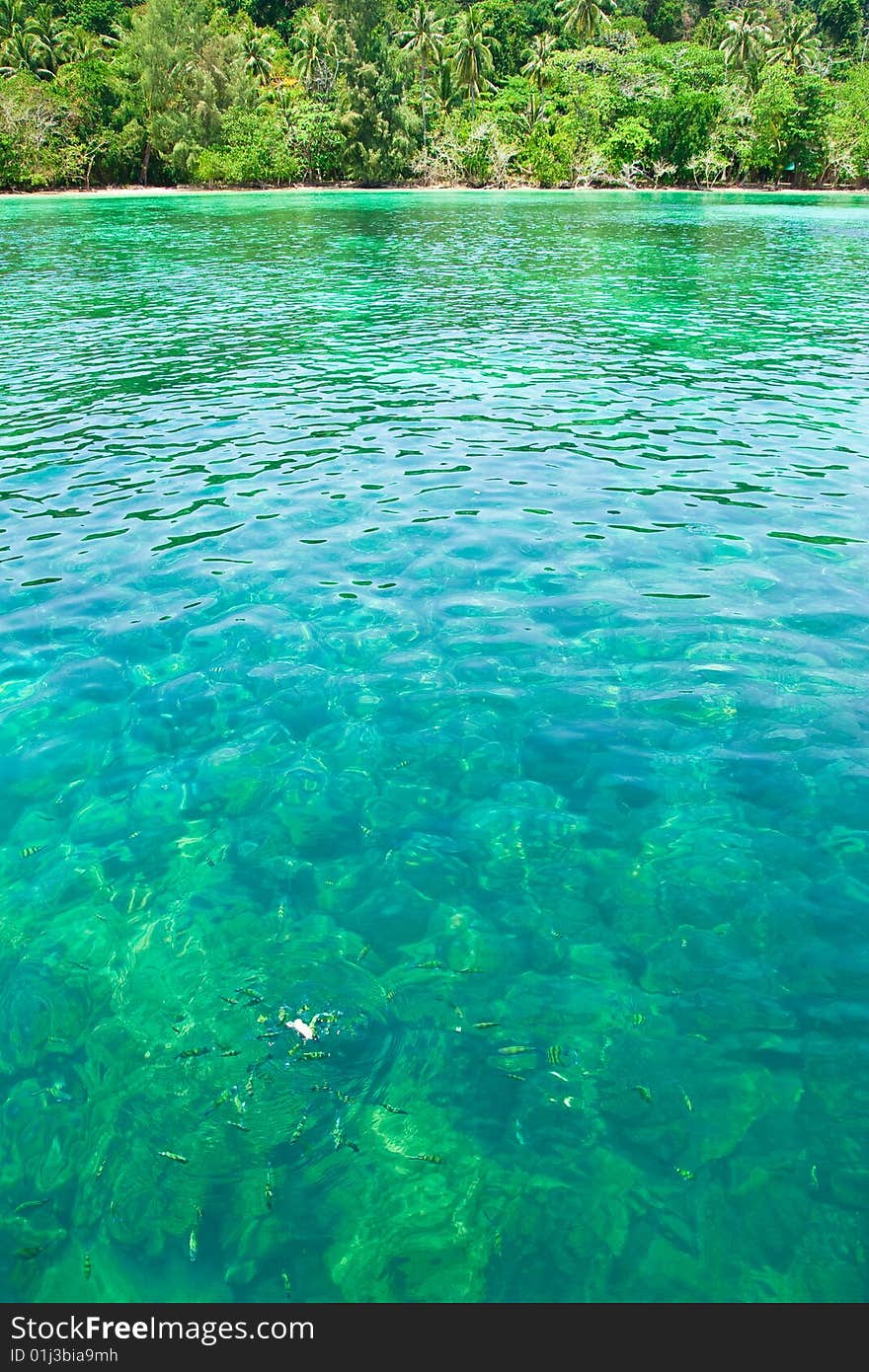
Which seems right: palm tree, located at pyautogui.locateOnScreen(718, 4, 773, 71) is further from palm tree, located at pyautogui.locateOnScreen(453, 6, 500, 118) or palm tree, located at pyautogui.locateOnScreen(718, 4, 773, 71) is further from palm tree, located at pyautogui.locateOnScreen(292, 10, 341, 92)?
palm tree, located at pyautogui.locateOnScreen(292, 10, 341, 92)

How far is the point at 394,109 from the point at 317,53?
15.7 metres

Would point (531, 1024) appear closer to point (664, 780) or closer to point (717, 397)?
point (664, 780)

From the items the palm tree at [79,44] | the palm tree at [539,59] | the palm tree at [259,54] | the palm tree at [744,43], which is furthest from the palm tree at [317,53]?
the palm tree at [744,43]

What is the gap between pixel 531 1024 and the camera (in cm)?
408

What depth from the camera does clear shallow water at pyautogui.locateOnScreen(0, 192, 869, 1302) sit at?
10.9 feet

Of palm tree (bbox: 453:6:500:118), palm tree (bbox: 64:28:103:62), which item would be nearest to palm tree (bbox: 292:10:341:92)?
palm tree (bbox: 453:6:500:118)

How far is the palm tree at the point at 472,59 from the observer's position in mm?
87250

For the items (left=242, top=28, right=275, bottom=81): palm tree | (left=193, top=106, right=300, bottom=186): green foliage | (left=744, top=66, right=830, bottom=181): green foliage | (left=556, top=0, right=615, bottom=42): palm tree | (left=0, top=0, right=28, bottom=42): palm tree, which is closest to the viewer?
(left=744, top=66, right=830, bottom=181): green foliage

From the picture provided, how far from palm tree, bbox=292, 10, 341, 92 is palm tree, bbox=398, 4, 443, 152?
773 centimetres

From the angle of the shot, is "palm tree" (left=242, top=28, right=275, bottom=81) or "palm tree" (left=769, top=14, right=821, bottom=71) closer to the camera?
"palm tree" (left=769, top=14, right=821, bottom=71)

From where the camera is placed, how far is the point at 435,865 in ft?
16.6

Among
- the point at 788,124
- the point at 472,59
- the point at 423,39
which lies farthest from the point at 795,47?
the point at 423,39

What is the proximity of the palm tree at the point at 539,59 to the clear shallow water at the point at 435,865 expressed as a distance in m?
101

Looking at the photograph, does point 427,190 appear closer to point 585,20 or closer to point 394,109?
point 394,109
